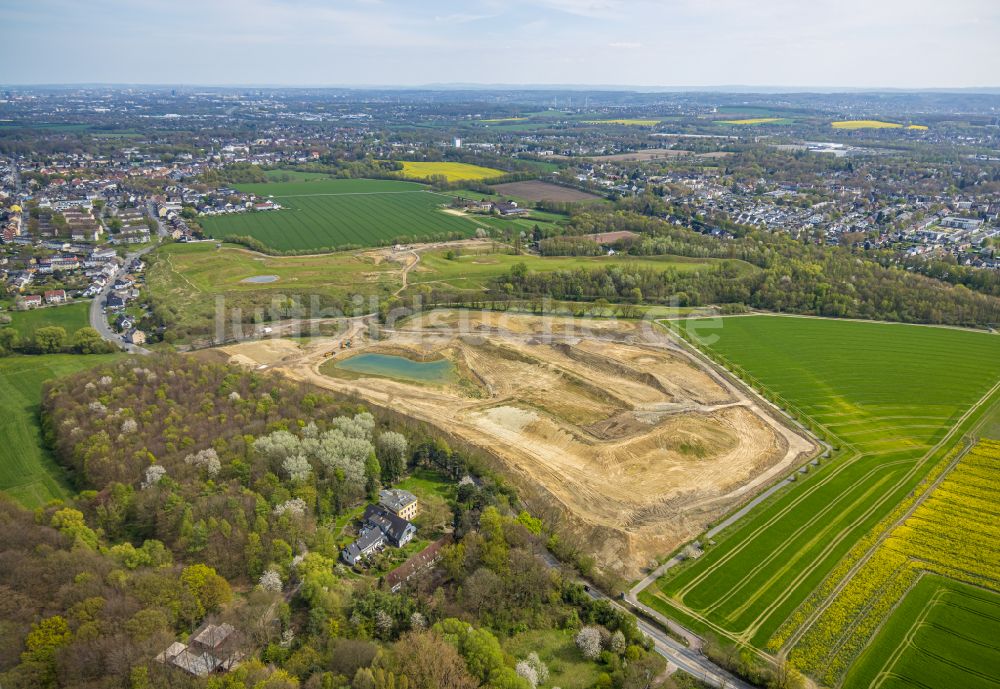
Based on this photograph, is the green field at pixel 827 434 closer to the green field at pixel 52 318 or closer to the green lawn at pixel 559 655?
the green lawn at pixel 559 655

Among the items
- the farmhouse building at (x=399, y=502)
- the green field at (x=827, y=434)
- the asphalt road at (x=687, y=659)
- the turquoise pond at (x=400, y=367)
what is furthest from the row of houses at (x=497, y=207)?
the asphalt road at (x=687, y=659)

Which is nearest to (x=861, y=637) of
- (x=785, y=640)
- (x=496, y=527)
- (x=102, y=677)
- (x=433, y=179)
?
(x=785, y=640)

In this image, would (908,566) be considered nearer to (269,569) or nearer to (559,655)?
(559,655)

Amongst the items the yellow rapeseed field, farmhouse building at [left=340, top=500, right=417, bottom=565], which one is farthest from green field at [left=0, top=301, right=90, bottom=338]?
the yellow rapeseed field

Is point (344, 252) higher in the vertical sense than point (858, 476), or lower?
higher

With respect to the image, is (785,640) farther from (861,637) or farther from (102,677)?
(102,677)

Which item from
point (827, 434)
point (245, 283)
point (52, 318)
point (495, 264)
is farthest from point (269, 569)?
point (495, 264)

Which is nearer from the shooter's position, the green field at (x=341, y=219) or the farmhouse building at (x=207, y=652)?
the farmhouse building at (x=207, y=652)
